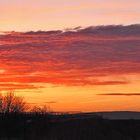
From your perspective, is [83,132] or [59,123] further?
[59,123]

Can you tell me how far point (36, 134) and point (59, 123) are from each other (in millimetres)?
8016

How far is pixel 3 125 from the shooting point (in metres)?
85.7

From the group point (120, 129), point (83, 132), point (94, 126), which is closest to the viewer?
point (83, 132)

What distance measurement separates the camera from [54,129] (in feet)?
261

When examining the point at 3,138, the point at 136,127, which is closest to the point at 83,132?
the point at 3,138

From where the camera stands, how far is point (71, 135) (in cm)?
7406

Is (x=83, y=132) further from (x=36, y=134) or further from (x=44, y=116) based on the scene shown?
(x=44, y=116)

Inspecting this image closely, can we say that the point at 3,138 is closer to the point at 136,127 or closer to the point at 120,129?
the point at 120,129

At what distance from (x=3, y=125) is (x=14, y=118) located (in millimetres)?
4998

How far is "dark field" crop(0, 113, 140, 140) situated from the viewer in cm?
7569

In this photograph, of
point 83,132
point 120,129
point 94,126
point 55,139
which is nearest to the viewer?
point 55,139

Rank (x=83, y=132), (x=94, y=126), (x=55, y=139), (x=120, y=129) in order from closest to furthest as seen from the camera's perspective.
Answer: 1. (x=55, y=139)
2. (x=83, y=132)
3. (x=94, y=126)
4. (x=120, y=129)

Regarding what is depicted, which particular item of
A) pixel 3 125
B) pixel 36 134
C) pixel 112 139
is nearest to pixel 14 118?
pixel 3 125

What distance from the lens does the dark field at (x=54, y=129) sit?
248ft
